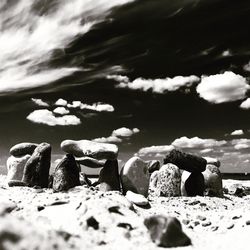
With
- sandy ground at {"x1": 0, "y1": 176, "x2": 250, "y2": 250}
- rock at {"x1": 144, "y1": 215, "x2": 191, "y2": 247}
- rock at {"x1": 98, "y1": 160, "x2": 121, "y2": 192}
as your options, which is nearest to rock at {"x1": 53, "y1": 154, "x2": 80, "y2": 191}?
rock at {"x1": 98, "y1": 160, "x2": 121, "y2": 192}

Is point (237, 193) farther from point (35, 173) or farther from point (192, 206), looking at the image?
point (35, 173)

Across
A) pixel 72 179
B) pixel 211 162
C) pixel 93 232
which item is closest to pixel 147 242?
pixel 93 232

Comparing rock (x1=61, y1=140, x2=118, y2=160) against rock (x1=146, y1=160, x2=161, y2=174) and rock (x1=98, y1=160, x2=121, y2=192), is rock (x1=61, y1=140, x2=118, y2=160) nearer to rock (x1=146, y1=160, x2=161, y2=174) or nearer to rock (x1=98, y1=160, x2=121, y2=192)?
rock (x1=98, y1=160, x2=121, y2=192)

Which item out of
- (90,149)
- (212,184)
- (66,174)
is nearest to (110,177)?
(90,149)

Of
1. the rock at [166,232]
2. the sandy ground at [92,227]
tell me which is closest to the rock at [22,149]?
the sandy ground at [92,227]

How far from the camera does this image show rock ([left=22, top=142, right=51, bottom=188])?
13227 mm

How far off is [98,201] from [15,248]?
2573 mm

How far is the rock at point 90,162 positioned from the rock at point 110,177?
0.84 m

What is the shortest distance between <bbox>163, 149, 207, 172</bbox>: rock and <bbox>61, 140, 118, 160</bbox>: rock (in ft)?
9.43

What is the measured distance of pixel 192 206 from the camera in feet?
→ 38.2

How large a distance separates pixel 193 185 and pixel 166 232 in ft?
26.7

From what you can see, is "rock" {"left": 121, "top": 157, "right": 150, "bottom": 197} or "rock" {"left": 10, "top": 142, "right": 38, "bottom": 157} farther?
"rock" {"left": 10, "top": 142, "right": 38, "bottom": 157}

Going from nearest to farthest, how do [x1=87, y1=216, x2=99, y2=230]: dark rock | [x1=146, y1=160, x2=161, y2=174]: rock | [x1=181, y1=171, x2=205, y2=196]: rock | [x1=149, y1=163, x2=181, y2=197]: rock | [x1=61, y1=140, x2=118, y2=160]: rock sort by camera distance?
1. [x1=87, y1=216, x2=99, y2=230]: dark rock
2. [x1=61, y1=140, x2=118, y2=160]: rock
3. [x1=149, y1=163, x2=181, y2=197]: rock
4. [x1=181, y1=171, x2=205, y2=196]: rock
5. [x1=146, y1=160, x2=161, y2=174]: rock

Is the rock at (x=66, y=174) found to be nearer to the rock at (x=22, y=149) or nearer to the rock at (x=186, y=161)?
the rock at (x=22, y=149)
